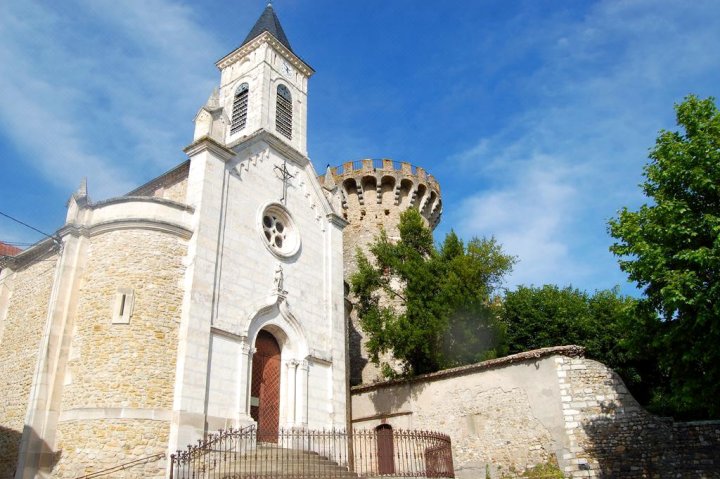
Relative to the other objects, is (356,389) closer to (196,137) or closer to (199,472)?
(199,472)

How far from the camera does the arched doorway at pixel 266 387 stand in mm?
16344

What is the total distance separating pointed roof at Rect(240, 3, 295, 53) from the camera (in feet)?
74.1

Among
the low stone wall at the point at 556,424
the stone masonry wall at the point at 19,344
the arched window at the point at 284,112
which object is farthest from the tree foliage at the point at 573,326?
the stone masonry wall at the point at 19,344

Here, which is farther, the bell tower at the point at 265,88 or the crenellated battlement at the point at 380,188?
the crenellated battlement at the point at 380,188

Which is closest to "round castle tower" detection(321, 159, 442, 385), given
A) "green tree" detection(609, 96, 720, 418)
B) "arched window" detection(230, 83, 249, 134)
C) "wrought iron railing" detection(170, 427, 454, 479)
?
"arched window" detection(230, 83, 249, 134)

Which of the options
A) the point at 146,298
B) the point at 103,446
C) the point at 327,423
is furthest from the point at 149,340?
the point at 327,423

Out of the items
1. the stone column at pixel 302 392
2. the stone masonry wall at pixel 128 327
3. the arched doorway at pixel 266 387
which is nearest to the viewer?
the stone masonry wall at pixel 128 327

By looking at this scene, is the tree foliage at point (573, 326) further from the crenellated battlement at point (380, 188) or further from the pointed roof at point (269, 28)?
the pointed roof at point (269, 28)

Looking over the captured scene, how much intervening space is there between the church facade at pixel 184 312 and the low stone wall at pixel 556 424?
404cm

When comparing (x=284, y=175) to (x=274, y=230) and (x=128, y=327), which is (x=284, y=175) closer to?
(x=274, y=230)

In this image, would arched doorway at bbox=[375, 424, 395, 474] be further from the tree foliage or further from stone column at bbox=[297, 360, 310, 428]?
the tree foliage

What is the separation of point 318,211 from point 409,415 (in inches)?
322

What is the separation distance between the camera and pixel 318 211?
2136 centimetres

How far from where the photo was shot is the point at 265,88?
69.4 ft
